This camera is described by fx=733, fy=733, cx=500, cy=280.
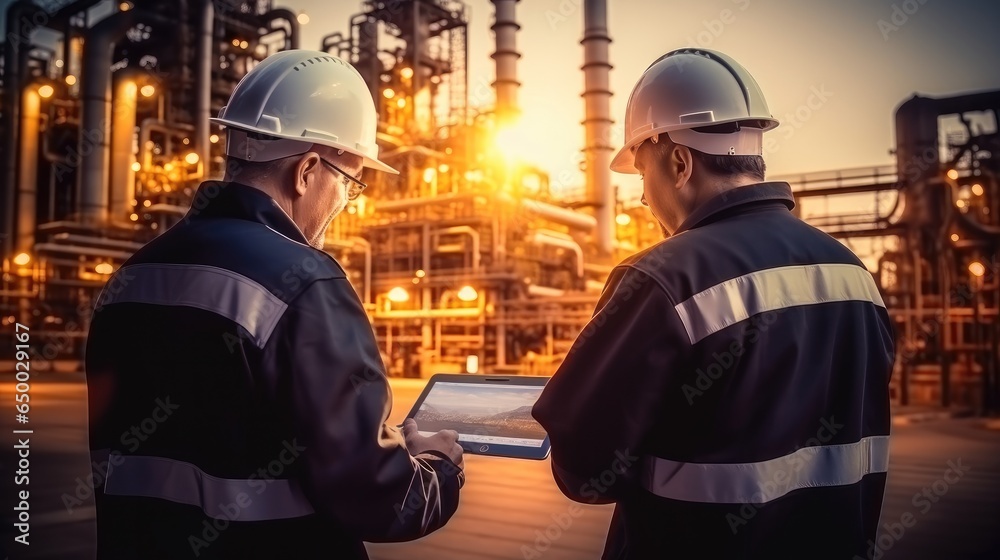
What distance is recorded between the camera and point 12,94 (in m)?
21.4

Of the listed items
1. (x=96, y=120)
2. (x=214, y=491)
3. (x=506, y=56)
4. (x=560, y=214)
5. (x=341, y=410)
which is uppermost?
(x=506, y=56)

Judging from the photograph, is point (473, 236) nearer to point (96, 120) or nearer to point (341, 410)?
point (96, 120)

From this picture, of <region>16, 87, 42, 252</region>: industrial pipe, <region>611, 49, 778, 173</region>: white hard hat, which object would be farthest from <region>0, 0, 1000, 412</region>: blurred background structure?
<region>611, 49, 778, 173</region>: white hard hat

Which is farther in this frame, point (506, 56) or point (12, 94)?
point (506, 56)

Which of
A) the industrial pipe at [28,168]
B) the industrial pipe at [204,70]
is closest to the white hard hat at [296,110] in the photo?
the industrial pipe at [204,70]

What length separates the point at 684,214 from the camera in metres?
1.83

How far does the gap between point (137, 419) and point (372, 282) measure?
70.9 ft

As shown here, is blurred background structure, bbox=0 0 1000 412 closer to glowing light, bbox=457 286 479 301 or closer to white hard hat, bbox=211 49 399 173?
glowing light, bbox=457 286 479 301

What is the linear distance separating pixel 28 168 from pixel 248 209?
2407 centimetres

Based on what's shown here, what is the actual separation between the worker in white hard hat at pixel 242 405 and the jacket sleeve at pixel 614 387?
0.36 metres

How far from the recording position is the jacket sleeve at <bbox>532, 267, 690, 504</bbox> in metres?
1.53

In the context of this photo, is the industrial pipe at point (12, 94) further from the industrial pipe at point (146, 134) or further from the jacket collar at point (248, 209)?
the jacket collar at point (248, 209)

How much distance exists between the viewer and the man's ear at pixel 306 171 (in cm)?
184

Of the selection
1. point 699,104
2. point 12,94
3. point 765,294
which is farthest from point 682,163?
point 12,94
